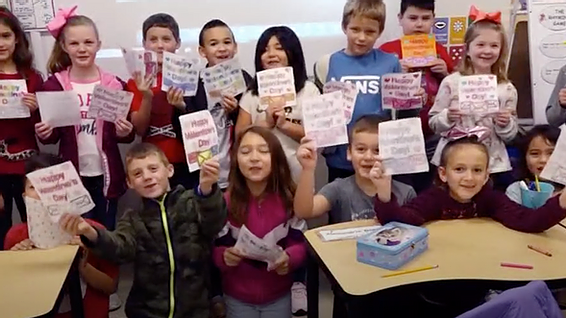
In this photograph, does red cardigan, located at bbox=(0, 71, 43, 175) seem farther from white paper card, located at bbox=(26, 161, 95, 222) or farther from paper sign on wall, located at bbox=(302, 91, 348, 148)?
paper sign on wall, located at bbox=(302, 91, 348, 148)

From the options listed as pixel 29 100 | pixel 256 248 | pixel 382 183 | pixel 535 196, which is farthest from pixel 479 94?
pixel 29 100

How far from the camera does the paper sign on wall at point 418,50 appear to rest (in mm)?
3207

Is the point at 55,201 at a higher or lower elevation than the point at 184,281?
higher

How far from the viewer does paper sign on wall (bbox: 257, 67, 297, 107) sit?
8.93ft

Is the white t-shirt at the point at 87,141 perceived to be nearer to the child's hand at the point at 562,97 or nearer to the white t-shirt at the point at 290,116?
the white t-shirt at the point at 290,116

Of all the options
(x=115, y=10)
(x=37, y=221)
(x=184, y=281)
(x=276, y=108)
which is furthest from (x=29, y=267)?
(x=115, y=10)

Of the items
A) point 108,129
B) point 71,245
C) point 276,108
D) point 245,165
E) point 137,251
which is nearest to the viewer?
point 71,245

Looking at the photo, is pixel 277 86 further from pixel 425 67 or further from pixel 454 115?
pixel 425 67

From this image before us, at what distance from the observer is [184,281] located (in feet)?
7.78

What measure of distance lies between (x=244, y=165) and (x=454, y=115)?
1016mm

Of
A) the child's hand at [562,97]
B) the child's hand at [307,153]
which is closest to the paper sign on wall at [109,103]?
the child's hand at [307,153]

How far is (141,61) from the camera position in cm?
283

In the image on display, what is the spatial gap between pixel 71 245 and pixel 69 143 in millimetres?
953

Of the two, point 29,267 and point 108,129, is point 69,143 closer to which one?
point 108,129
